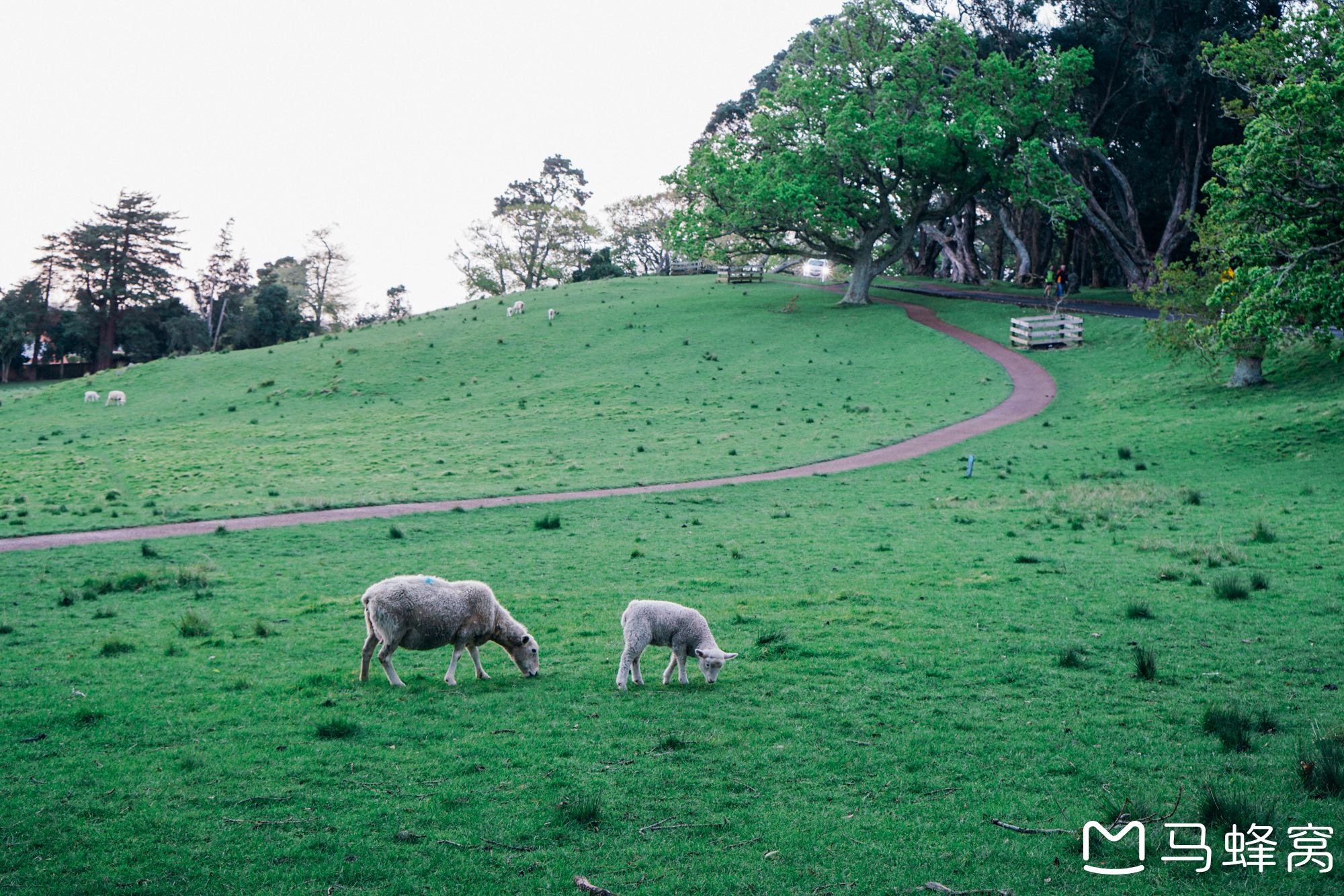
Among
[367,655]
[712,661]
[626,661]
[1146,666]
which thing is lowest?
[367,655]

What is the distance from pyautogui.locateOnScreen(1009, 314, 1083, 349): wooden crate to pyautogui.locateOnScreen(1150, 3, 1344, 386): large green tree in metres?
26.9

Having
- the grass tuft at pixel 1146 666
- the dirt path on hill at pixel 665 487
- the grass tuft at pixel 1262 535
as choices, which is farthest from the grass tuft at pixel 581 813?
the dirt path on hill at pixel 665 487

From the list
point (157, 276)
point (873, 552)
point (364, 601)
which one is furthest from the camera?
point (157, 276)

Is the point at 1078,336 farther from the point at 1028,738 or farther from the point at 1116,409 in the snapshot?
the point at 1028,738

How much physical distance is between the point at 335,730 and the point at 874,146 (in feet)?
186

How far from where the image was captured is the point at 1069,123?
5912 cm

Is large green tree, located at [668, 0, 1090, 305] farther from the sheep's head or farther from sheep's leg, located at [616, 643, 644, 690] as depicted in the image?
sheep's leg, located at [616, 643, 644, 690]

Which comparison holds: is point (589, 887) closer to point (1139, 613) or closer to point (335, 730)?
point (335, 730)

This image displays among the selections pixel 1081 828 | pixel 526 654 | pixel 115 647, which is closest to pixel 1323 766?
pixel 1081 828

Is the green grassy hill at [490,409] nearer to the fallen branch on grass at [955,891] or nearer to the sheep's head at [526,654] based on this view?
the sheep's head at [526,654]

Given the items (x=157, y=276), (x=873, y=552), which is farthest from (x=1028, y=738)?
(x=157, y=276)

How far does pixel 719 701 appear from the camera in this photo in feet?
36.0

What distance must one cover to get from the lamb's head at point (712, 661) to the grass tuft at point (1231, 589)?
9.19 metres

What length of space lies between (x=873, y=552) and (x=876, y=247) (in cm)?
6256
